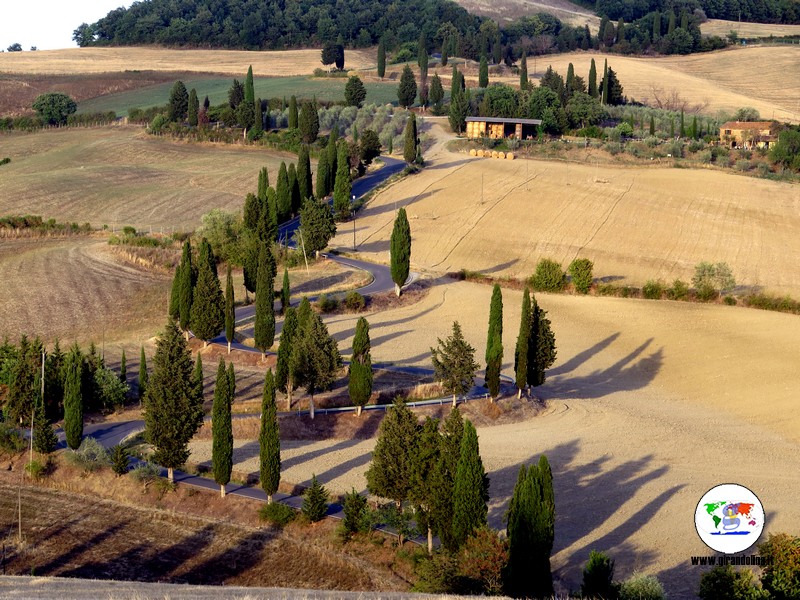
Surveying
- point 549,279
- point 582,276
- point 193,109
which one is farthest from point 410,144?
point 582,276

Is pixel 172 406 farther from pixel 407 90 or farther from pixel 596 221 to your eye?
pixel 407 90

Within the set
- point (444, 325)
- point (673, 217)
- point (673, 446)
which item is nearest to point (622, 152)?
point (673, 217)

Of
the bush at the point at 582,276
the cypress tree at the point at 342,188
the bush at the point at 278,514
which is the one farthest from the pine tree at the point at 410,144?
the bush at the point at 278,514

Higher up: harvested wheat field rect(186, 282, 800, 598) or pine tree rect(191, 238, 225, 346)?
pine tree rect(191, 238, 225, 346)

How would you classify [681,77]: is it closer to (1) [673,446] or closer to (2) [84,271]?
(2) [84,271]

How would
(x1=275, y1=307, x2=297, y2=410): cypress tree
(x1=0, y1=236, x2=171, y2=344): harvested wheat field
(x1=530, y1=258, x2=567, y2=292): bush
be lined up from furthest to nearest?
(x1=530, y1=258, x2=567, y2=292): bush < (x1=0, y1=236, x2=171, y2=344): harvested wheat field < (x1=275, y1=307, x2=297, y2=410): cypress tree

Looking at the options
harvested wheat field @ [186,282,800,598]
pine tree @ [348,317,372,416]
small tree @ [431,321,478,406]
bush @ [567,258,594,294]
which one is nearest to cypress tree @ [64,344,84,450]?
harvested wheat field @ [186,282,800,598]

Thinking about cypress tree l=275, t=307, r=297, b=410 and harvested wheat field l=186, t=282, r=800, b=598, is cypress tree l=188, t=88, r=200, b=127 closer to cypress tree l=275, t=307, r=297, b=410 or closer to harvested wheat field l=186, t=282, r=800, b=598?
harvested wheat field l=186, t=282, r=800, b=598
